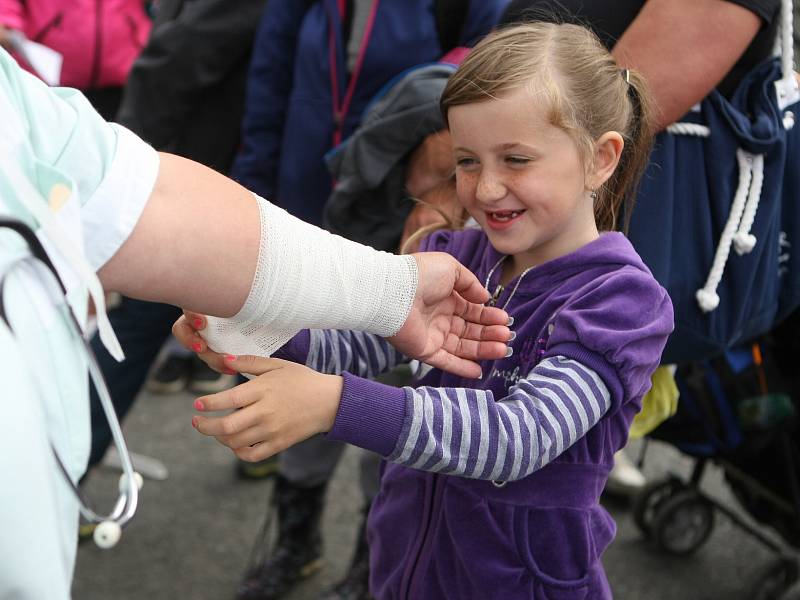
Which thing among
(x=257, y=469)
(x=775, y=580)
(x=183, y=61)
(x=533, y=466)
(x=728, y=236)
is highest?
(x=728, y=236)

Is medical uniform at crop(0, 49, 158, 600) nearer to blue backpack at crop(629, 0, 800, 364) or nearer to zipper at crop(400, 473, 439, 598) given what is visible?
zipper at crop(400, 473, 439, 598)

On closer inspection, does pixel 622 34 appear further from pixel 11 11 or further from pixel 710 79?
pixel 11 11

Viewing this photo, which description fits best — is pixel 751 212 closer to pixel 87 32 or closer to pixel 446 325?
pixel 446 325

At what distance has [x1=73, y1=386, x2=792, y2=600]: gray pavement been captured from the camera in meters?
2.64

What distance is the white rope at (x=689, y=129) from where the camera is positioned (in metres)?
1.64

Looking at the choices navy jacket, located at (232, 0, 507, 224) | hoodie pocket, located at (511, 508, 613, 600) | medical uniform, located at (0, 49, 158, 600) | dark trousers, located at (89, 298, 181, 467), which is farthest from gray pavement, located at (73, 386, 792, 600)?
medical uniform, located at (0, 49, 158, 600)

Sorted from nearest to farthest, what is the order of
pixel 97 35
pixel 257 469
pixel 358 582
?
pixel 358 582 < pixel 97 35 < pixel 257 469

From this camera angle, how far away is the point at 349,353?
59.7 inches

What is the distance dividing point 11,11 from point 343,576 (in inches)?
73.6

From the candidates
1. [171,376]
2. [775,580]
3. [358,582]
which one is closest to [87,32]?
[171,376]

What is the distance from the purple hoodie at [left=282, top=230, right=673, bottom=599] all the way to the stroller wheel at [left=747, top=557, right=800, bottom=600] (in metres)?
1.31

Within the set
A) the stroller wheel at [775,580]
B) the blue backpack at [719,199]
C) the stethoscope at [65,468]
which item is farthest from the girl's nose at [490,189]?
the stroller wheel at [775,580]

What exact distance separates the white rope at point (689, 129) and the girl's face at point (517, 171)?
30 centimetres

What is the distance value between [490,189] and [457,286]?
0.49ft
